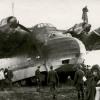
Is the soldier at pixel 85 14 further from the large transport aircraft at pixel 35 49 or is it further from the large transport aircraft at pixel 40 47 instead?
the large transport aircraft at pixel 35 49

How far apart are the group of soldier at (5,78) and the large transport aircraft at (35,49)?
0.52 meters

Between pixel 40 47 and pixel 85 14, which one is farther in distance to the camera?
pixel 85 14

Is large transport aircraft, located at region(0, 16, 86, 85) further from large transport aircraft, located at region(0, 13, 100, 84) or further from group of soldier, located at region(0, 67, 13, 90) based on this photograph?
group of soldier, located at region(0, 67, 13, 90)

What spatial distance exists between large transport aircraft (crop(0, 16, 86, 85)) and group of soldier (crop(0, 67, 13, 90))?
523 millimetres

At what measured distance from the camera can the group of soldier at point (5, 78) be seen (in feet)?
66.2

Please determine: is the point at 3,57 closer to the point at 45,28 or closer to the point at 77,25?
the point at 45,28

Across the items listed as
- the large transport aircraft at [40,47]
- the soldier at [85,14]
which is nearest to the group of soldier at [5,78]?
the large transport aircraft at [40,47]

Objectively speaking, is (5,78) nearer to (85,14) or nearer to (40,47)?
(40,47)

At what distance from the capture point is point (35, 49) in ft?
71.6

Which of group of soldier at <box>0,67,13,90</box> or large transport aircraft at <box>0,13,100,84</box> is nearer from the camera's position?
large transport aircraft at <box>0,13,100,84</box>

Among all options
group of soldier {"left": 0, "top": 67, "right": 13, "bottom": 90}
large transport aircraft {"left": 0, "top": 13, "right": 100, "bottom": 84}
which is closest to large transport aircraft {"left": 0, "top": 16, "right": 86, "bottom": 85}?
large transport aircraft {"left": 0, "top": 13, "right": 100, "bottom": 84}

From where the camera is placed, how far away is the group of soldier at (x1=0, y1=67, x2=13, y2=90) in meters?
20.2

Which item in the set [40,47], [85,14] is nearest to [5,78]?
[40,47]

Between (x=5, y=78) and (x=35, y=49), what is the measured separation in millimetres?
2694
